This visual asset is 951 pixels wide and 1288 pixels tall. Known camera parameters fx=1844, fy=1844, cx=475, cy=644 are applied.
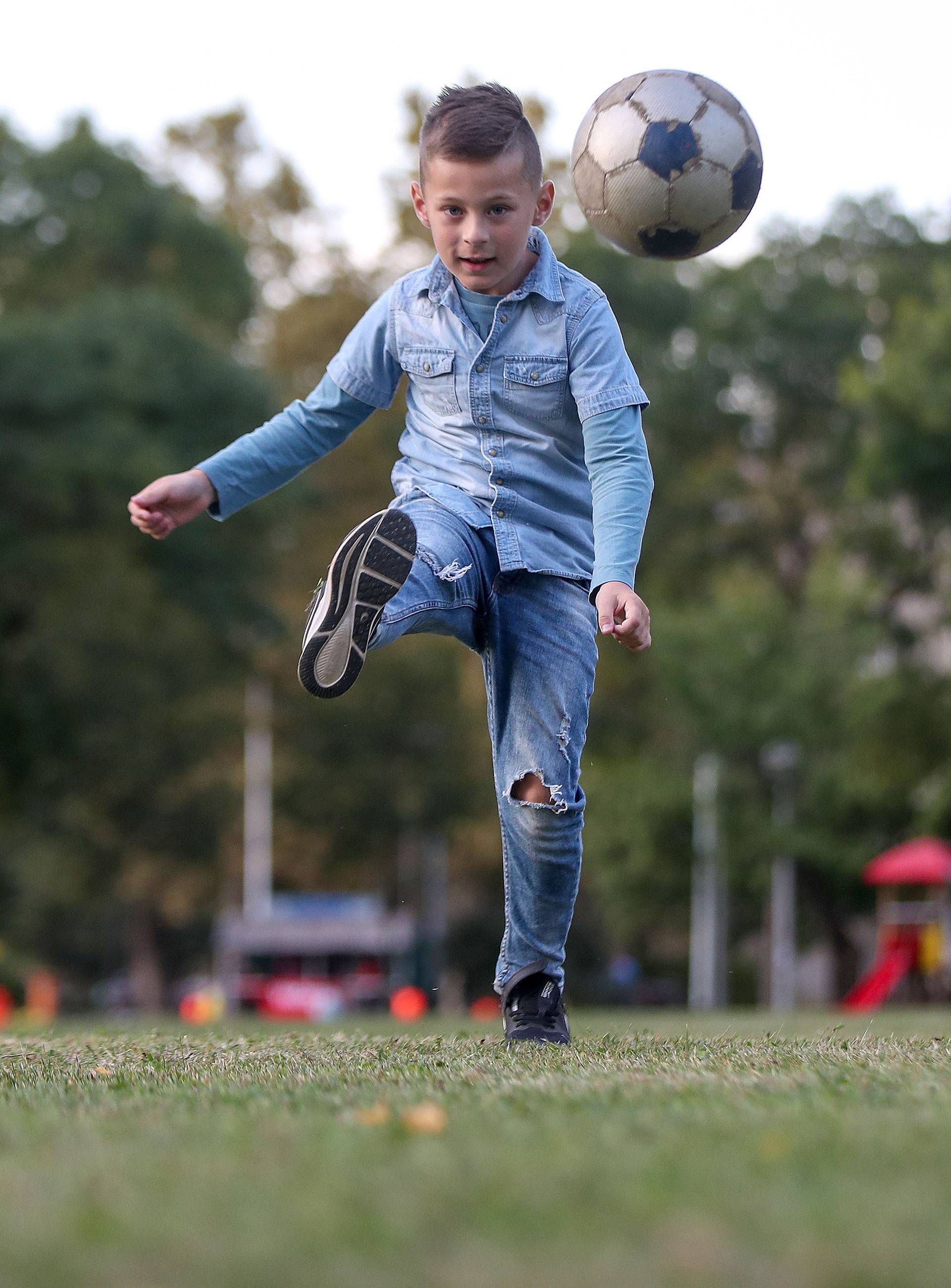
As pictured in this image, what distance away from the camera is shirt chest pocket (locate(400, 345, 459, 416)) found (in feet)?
17.6

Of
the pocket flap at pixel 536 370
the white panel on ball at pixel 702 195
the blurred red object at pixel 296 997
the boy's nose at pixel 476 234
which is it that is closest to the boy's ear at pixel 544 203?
the boy's nose at pixel 476 234

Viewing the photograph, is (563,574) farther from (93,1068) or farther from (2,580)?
(2,580)

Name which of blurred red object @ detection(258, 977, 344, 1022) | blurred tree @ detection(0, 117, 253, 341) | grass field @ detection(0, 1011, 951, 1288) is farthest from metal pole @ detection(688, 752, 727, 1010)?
grass field @ detection(0, 1011, 951, 1288)

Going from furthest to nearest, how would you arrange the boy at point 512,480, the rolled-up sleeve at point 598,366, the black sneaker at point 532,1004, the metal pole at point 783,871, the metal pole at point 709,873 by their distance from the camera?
the metal pole at point 709,873, the metal pole at point 783,871, the black sneaker at point 532,1004, the rolled-up sleeve at point 598,366, the boy at point 512,480

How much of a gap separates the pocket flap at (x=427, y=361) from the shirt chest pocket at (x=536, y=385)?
187mm

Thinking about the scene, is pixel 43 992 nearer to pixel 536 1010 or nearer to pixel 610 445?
pixel 536 1010

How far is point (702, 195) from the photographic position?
5.66 meters

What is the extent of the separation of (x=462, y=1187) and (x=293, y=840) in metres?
46.0

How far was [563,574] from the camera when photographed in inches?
208

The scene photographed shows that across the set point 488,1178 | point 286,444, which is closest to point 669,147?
point 286,444

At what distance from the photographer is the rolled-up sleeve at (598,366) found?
512cm

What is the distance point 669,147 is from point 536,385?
962mm

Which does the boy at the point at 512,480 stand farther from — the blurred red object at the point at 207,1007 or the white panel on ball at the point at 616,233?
the blurred red object at the point at 207,1007

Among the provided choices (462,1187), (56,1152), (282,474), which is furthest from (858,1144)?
(282,474)
